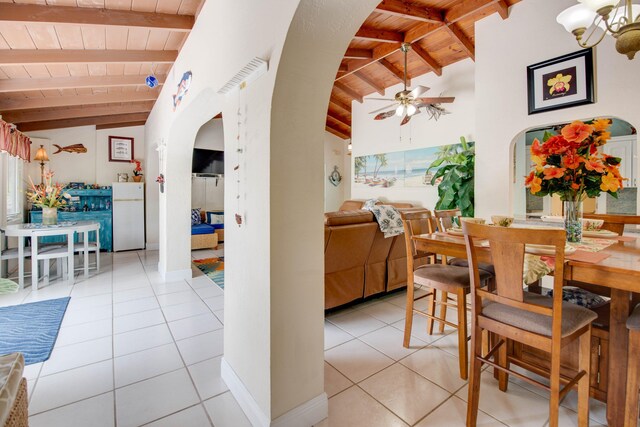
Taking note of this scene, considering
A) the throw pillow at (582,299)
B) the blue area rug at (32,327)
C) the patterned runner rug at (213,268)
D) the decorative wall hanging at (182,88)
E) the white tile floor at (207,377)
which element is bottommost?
the white tile floor at (207,377)

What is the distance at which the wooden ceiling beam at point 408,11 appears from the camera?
3519 millimetres

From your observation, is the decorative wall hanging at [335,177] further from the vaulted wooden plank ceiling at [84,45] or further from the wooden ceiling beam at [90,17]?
the wooden ceiling beam at [90,17]

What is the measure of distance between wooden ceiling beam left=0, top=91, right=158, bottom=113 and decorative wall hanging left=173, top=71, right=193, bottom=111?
5.59 ft

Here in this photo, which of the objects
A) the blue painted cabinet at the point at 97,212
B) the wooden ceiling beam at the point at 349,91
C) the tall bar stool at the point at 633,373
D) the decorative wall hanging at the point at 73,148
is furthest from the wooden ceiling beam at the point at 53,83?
the tall bar stool at the point at 633,373

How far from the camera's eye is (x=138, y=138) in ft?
21.8

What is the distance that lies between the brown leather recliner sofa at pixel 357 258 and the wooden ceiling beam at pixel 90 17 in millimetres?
2194

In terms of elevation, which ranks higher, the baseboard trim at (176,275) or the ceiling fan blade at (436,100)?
the ceiling fan blade at (436,100)

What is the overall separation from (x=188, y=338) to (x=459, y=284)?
216 cm

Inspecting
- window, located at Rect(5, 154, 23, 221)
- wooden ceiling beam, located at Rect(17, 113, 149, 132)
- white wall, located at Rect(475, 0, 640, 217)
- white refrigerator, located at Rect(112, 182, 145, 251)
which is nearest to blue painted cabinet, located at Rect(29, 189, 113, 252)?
white refrigerator, located at Rect(112, 182, 145, 251)

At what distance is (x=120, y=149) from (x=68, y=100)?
2.28 metres

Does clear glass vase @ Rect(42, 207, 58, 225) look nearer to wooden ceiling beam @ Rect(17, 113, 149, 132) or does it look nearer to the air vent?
wooden ceiling beam @ Rect(17, 113, 149, 132)

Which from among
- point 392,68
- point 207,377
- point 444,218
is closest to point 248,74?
point 207,377

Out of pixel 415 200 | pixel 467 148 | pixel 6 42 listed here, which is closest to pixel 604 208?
pixel 467 148

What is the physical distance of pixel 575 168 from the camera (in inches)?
67.8
